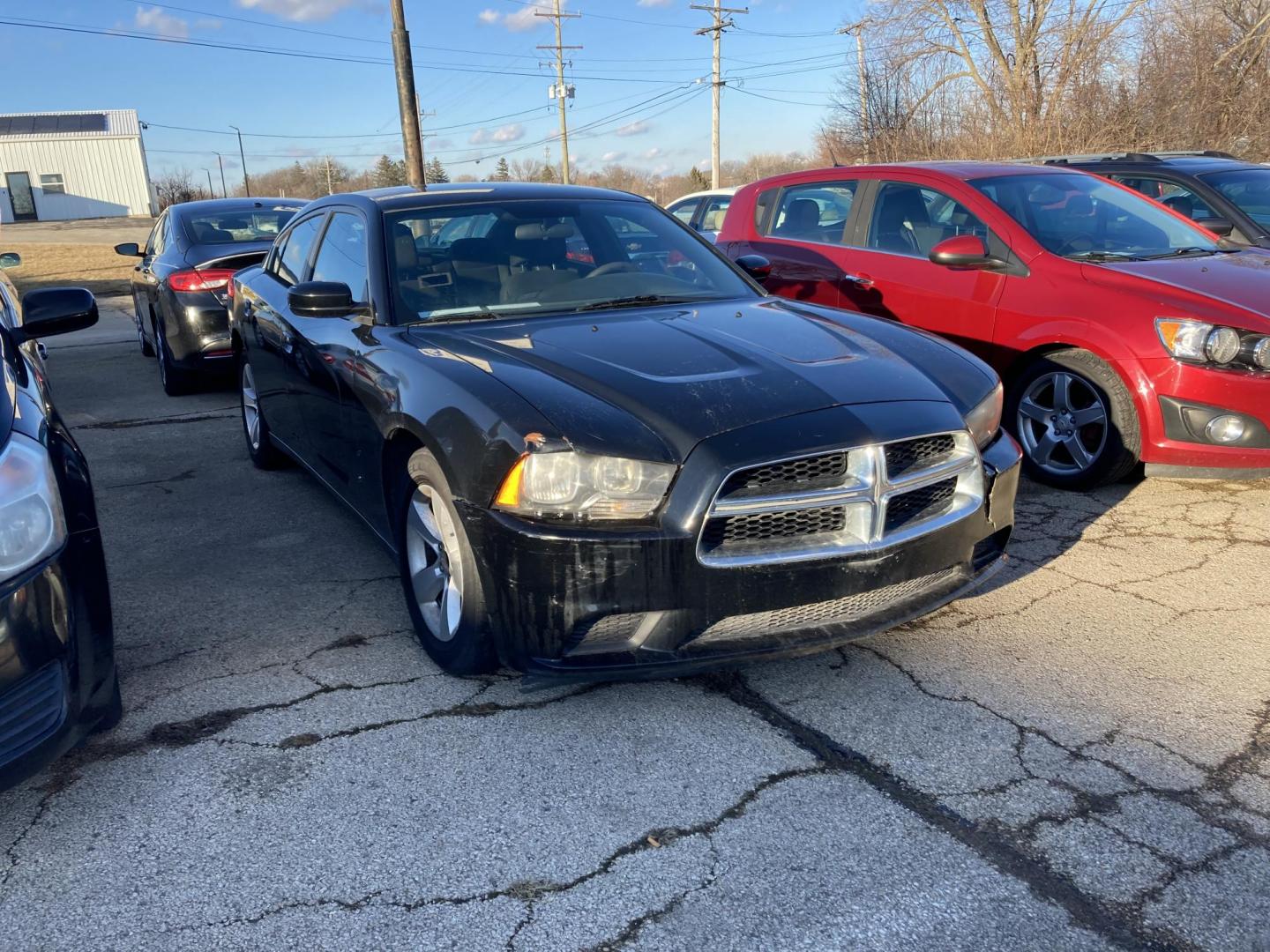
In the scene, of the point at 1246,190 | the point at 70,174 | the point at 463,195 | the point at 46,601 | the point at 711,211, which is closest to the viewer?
the point at 46,601

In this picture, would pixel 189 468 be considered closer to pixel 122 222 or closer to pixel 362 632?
pixel 362 632

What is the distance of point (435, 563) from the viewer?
10.9ft

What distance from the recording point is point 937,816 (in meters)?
2.52

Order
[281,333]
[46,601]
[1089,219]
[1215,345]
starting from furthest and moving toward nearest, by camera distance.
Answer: [1089,219] → [281,333] → [1215,345] → [46,601]

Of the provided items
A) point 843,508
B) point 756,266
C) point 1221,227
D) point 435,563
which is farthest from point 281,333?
point 1221,227

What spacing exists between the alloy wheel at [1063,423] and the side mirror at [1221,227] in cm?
243

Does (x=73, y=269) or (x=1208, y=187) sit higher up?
(x=1208, y=187)

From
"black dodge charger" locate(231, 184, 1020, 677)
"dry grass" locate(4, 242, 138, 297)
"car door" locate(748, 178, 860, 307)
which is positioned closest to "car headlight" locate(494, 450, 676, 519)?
"black dodge charger" locate(231, 184, 1020, 677)

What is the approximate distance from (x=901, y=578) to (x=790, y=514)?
0.42 m

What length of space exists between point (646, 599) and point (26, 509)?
Answer: 1529mm

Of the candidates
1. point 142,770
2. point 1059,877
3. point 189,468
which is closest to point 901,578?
point 1059,877

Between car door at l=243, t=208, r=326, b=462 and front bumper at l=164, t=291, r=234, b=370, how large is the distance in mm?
2353

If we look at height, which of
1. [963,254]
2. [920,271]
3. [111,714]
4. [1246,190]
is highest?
[1246,190]

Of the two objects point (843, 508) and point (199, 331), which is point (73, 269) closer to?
point (199, 331)
